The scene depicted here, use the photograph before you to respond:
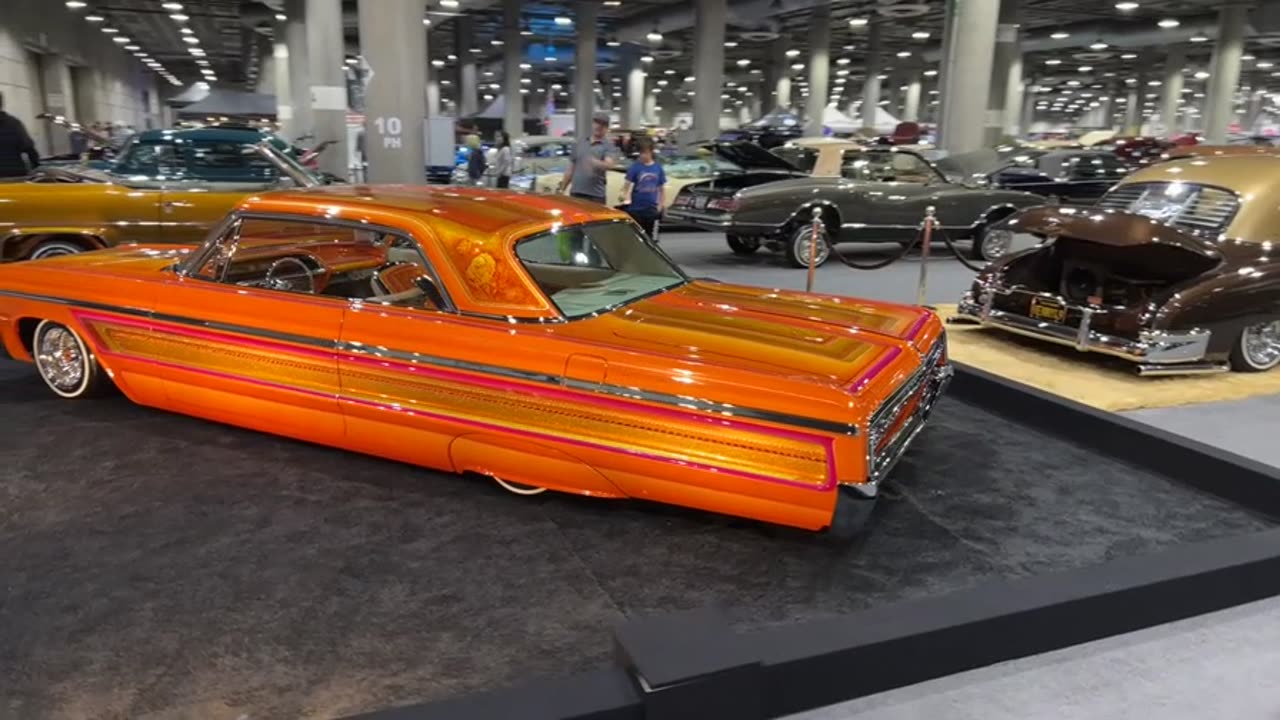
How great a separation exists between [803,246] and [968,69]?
7.90 metres

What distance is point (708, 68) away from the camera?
82.5 feet

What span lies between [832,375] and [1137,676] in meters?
1.36

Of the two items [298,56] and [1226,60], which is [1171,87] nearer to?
[1226,60]

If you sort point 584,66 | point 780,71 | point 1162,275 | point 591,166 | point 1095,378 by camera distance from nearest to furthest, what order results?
1. point 1095,378
2. point 1162,275
3. point 591,166
4. point 584,66
5. point 780,71

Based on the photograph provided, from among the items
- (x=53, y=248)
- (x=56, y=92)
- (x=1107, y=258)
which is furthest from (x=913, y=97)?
(x=53, y=248)

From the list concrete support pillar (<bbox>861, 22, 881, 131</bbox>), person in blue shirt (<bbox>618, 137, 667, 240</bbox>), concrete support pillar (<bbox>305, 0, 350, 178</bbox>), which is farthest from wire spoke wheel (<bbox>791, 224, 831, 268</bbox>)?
concrete support pillar (<bbox>861, 22, 881, 131</bbox>)

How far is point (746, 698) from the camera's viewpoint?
2430mm

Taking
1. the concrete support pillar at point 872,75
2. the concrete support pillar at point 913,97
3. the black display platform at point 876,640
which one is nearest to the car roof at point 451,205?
the black display platform at point 876,640

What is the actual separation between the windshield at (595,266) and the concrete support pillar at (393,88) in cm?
543

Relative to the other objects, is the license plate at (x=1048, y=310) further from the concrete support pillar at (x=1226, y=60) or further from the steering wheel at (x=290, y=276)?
the concrete support pillar at (x=1226, y=60)

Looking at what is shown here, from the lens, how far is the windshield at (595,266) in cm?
409

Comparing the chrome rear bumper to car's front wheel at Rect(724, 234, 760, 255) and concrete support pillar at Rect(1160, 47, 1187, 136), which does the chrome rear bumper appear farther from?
concrete support pillar at Rect(1160, 47, 1187, 136)

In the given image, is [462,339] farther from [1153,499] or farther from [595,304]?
[1153,499]

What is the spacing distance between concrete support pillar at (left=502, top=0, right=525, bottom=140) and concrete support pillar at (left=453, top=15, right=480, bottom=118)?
3.37m
